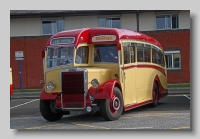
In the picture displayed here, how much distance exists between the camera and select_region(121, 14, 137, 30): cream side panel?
11.4m

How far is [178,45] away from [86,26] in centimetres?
273

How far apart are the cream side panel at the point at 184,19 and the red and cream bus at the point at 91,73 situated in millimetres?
1345

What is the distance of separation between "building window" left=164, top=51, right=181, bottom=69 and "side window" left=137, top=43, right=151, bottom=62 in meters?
0.83

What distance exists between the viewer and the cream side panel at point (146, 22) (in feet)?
37.4

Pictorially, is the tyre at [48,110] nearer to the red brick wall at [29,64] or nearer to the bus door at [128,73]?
the red brick wall at [29,64]

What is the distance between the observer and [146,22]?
1229 centimetres

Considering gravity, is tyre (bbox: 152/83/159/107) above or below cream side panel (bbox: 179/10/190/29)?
below

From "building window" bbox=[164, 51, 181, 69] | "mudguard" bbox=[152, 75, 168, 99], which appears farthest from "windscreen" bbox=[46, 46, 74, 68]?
"mudguard" bbox=[152, 75, 168, 99]

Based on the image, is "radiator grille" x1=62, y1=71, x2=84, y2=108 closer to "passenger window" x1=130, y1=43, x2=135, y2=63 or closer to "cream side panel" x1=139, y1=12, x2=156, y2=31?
"passenger window" x1=130, y1=43, x2=135, y2=63

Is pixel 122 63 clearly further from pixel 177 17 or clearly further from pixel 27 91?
pixel 27 91

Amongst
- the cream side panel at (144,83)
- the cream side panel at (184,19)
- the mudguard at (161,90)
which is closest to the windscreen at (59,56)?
the cream side panel at (144,83)

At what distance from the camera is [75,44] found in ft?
33.7

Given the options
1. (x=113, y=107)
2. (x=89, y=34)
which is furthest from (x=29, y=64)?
(x=113, y=107)

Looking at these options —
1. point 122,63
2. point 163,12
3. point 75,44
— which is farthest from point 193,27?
point 75,44
